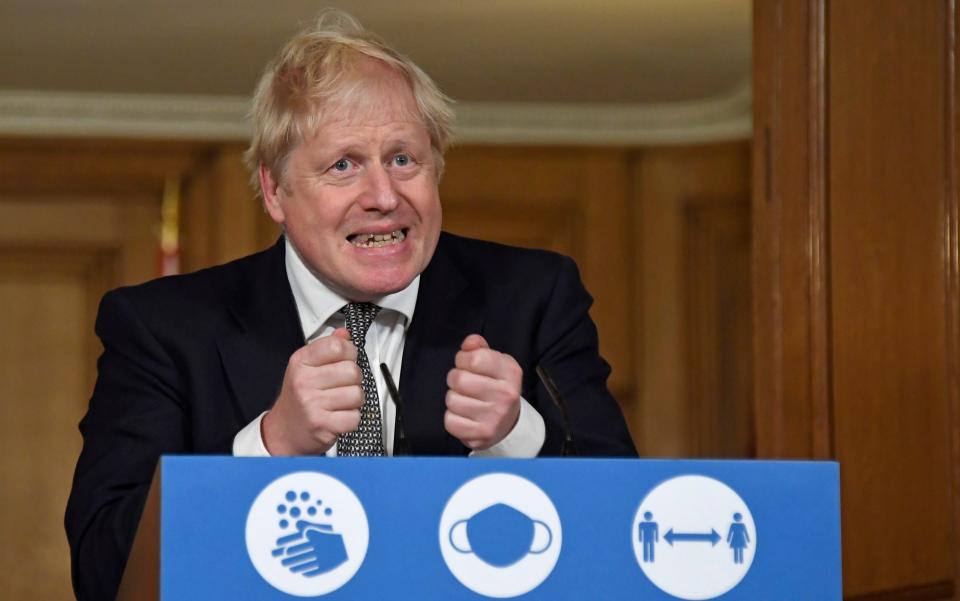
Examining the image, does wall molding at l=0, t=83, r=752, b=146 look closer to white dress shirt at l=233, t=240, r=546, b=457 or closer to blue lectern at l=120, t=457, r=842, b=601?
white dress shirt at l=233, t=240, r=546, b=457

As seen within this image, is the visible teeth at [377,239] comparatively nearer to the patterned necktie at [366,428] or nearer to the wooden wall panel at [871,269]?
the patterned necktie at [366,428]

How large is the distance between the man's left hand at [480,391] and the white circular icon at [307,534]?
0.81 feet

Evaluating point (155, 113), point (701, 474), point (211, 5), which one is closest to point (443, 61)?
point (211, 5)

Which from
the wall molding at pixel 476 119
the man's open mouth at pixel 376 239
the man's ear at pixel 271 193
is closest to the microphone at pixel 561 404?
the man's open mouth at pixel 376 239

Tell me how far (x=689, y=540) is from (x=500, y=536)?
145 millimetres

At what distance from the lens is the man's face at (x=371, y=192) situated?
172 cm

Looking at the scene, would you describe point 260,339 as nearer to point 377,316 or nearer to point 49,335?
point 377,316

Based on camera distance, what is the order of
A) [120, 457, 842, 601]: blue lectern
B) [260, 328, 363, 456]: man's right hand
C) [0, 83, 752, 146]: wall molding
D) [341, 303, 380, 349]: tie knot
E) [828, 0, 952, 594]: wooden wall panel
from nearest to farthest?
[120, 457, 842, 601]: blue lectern
[260, 328, 363, 456]: man's right hand
[341, 303, 380, 349]: tie knot
[828, 0, 952, 594]: wooden wall panel
[0, 83, 752, 146]: wall molding

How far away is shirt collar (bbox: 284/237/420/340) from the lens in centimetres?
182

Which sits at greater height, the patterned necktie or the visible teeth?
the visible teeth

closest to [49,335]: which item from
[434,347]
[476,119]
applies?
[476,119]

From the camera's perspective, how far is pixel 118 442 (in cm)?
165

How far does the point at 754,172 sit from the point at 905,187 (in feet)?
0.89

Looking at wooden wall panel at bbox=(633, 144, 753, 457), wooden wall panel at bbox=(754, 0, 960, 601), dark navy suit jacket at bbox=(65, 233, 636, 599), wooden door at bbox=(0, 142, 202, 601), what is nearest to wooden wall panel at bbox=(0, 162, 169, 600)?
wooden door at bbox=(0, 142, 202, 601)
